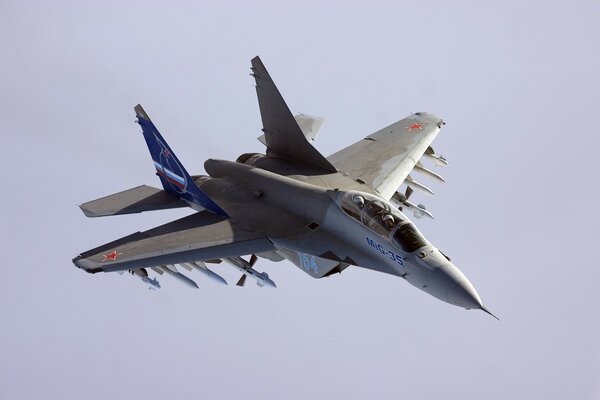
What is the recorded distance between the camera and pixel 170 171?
29.9 metres

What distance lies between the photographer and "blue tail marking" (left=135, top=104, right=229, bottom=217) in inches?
1137

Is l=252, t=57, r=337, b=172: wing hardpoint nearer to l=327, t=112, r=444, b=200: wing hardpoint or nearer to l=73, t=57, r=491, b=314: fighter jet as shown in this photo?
l=73, t=57, r=491, b=314: fighter jet

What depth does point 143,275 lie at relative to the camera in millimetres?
27906

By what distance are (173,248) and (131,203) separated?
3.73m

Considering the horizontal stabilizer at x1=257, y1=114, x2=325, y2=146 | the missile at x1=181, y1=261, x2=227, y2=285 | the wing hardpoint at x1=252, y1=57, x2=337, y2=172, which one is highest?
the horizontal stabilizer at x1=257, y1=114, x2=325, y2=146

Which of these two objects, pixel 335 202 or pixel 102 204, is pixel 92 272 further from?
pixel 335 202

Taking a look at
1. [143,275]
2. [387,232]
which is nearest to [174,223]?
[143,275]

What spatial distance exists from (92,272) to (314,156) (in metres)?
8.07

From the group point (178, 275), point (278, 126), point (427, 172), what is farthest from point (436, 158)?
point (178, 275)

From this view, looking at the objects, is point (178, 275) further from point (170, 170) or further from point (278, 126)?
point (278, 126)

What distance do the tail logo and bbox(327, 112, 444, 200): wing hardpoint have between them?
207 inches

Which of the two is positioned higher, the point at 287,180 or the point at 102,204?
the point at 287,180

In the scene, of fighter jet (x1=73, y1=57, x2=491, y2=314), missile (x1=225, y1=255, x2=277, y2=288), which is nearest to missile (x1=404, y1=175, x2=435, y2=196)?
fighter jet (x1=73, y1=57, x2=491, y2=314)

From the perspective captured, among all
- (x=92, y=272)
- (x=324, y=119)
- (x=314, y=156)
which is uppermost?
(x=324, y=119)
